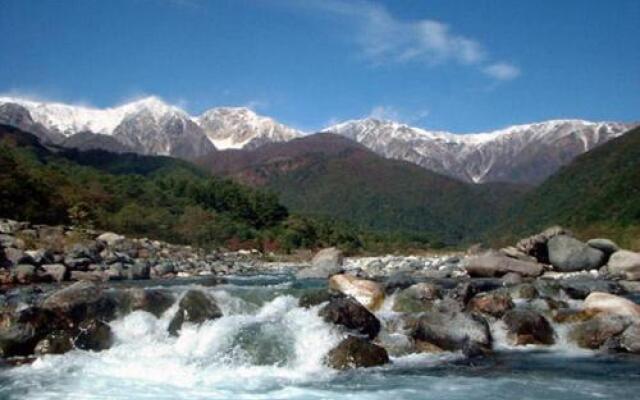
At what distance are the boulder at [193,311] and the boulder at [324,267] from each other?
20443mm

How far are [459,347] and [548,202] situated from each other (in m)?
122

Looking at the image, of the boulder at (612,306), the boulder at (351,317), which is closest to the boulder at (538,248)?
the boulder at (612,306)

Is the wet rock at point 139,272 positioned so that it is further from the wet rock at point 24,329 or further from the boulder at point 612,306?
the boulder at point 612,306

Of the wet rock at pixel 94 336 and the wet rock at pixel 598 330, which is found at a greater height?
the wet rock at pixel 598 330

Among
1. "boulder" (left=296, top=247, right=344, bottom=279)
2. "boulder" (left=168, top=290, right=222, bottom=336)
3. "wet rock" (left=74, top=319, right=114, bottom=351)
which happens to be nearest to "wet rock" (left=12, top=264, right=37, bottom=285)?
"boulder" (left=296, top=247, right=344, bottom=279)

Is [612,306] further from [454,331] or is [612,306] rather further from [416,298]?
[416,298]

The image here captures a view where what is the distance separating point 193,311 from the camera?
22.6 metres

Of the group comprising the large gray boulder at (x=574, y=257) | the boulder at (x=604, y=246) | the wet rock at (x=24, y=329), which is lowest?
the wet rock at (x=24, y=329)

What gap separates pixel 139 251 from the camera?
58.9 meters

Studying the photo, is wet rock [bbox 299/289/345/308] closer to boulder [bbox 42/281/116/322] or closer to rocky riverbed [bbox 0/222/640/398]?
rocky riverbed [bbox 0/222/640/398]

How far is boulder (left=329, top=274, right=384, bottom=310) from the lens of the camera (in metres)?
27.6

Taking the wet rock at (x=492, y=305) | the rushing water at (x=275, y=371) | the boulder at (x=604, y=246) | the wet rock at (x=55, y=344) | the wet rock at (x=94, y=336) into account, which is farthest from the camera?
the boulder at (x=604, y=246)

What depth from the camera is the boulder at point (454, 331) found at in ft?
67.9

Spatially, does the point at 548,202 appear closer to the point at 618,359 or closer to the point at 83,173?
the point at 83,173
